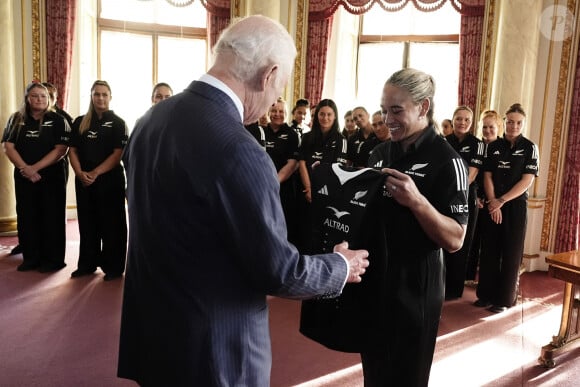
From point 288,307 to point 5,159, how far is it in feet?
12.1

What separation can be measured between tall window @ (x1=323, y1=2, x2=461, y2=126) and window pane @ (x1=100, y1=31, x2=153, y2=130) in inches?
99.8

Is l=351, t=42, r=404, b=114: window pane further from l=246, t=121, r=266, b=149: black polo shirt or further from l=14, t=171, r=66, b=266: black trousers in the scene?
l=14, t=171, r=66, b=266: black trousers

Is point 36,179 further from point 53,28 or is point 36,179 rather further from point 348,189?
point 348,189

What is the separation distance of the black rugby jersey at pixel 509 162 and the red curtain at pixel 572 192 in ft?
4.33

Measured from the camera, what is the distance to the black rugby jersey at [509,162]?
4.21m

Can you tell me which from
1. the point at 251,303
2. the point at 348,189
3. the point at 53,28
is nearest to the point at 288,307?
the point at 348,189

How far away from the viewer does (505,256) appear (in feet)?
13.9

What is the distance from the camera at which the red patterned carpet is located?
2.89 meters

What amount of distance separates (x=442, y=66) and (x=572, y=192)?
225cm

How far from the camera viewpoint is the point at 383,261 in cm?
160

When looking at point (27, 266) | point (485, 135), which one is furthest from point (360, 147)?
point (27, 266)

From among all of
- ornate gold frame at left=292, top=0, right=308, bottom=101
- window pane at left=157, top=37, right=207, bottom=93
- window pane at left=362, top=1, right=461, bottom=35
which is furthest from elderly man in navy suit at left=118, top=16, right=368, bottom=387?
window pane at left=157, top=37, right=207, bottom=93

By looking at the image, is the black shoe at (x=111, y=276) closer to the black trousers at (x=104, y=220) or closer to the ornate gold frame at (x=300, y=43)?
the black trousers at (x=104, y=220)

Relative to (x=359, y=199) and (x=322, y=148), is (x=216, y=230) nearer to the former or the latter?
(x=359, y=199)
